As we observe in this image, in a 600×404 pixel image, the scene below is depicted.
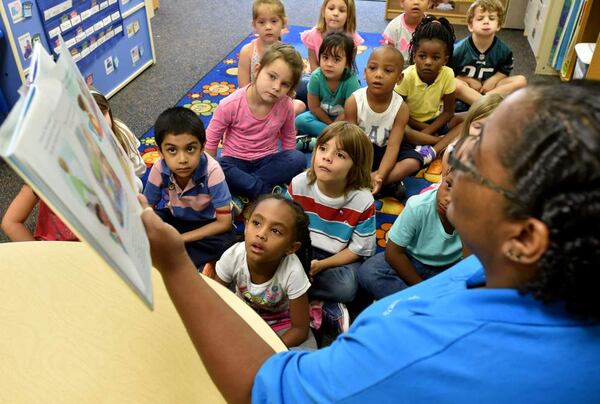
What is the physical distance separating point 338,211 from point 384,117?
80cm

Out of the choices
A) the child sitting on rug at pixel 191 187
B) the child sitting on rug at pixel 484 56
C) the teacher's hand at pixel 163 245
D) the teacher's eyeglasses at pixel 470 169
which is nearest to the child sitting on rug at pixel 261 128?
the child sitting on rug at pixel 191 187

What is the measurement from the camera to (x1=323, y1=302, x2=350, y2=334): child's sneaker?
1.72 metres

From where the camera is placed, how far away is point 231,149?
2391 mm

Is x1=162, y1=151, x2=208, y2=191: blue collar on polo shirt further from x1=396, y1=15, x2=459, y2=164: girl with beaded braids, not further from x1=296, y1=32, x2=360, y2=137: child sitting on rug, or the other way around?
x1=396, y1=15, x2=459, y2=164: girl with beaded braids

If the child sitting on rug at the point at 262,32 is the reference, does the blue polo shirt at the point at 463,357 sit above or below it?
above

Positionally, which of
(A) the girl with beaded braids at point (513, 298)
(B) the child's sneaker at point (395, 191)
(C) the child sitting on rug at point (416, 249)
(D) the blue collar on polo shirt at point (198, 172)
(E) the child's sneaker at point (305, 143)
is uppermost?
(A) the girl with beaded braids at point (513, 298)

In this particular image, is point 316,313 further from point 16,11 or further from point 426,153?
point 16,11

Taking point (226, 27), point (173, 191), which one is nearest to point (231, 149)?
point (173, 191)

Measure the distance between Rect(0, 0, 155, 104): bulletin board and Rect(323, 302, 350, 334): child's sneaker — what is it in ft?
6.21

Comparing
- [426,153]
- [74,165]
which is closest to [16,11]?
[426,153]

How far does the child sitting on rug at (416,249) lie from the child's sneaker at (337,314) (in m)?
0.12

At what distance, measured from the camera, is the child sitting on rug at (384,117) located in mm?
2371

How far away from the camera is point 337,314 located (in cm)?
174

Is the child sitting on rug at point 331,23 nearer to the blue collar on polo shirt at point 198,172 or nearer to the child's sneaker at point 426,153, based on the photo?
the child's sneaker at point 426,153
